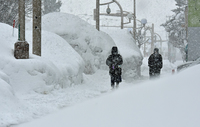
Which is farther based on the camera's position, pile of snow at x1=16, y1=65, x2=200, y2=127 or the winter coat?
the winter coat

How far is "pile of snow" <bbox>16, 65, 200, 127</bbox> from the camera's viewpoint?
62.2 inches

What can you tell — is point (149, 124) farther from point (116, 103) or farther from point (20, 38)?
point (20, 38)

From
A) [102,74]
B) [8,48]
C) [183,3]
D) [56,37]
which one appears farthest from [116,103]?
[183,3]

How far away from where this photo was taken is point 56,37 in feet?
46.0

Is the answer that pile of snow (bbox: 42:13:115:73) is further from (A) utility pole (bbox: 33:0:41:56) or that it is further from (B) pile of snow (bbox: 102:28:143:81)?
(A) utility pole (bbox: 33:0:41:56)

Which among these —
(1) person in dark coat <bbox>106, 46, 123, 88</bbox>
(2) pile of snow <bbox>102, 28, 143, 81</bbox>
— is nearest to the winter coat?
(1) person in dark coat <bbox>106, 46, 123, 88</bbox>

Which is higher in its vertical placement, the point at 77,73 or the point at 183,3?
the point at 183,3

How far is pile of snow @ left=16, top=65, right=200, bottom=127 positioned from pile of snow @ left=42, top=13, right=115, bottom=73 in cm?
1418

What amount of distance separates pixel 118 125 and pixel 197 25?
3294 centimetres

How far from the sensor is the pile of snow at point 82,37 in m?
16.4

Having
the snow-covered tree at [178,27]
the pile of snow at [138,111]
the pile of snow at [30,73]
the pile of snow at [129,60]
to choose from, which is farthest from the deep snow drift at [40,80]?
the snow-covered tree at [178,27]

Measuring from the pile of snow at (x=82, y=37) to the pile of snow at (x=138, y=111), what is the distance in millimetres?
14184

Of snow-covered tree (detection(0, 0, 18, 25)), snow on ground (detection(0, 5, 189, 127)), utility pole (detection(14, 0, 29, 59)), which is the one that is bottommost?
snow on ground (detection(0, 5, 189, 127))

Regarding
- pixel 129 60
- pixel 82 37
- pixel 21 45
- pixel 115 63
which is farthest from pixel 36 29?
pixel 129 60
